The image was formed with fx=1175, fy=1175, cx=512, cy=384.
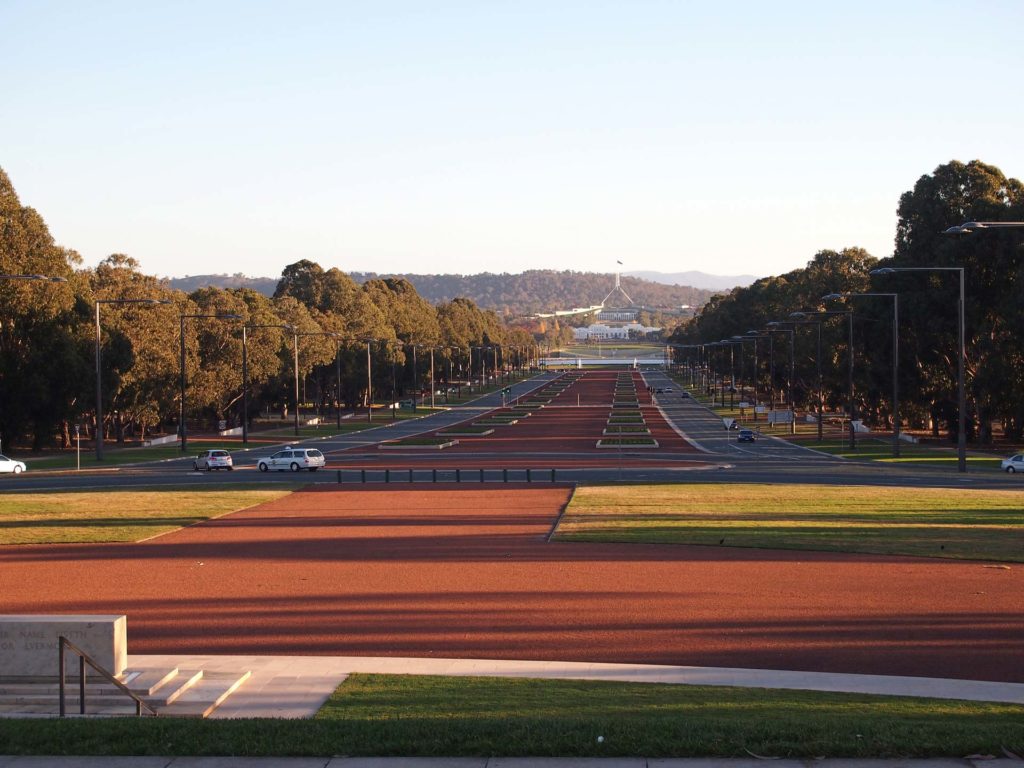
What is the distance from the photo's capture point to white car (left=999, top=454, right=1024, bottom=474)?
191 ft

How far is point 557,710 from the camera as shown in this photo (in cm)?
1437

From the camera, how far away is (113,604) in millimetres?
23500

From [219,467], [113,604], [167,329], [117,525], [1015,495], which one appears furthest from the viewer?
[167,329]

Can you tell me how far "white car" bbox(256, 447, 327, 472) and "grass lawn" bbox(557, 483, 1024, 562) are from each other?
1919 centimetres

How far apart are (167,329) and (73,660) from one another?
257ft

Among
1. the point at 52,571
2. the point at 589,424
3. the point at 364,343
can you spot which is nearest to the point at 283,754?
the point at 52,571

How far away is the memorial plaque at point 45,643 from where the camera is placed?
15.0 m

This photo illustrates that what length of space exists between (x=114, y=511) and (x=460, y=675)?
1078 inches

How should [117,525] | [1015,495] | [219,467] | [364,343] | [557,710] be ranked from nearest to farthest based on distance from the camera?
[557,710] → [117,525] → [1015,495] → [219,467] → [364,343]

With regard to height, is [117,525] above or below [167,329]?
below

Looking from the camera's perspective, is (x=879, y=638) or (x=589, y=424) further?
(x=589, y=424)

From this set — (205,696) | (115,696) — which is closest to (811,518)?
(205,696)

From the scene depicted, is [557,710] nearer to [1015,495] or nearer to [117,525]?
[117,525]

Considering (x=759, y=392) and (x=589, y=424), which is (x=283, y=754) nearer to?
(x=589, y=424)
